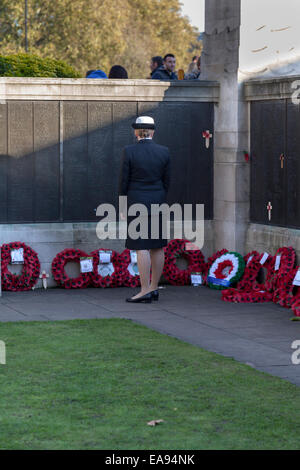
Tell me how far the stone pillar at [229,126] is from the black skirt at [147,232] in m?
1.90

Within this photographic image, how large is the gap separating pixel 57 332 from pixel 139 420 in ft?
9.21

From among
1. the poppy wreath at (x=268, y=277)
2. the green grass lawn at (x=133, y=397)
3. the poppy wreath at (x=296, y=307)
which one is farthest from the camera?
the poppy wreath at (x=268, y=277)

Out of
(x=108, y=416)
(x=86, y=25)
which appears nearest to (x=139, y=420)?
(x=108, y=416)

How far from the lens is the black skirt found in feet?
33.1

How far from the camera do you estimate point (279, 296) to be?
10.3m

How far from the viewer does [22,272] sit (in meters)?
11.2

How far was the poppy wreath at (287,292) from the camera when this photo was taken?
33.0ft

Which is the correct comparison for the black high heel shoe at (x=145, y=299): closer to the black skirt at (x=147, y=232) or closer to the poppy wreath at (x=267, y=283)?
the black skirt at (x=147, y=232)

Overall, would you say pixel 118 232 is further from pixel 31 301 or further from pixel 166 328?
pixel 166 328

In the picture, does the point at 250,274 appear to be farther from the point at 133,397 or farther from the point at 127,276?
the point at 133,397

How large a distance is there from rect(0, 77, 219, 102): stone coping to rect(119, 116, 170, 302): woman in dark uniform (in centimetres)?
151

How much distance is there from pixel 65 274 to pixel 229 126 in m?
2.72

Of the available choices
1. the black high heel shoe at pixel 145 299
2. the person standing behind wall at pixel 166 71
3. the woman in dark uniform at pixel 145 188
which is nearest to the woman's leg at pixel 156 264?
the woman in dark uniform at pixel 145 188

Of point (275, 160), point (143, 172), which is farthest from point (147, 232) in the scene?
point (275, 160)
